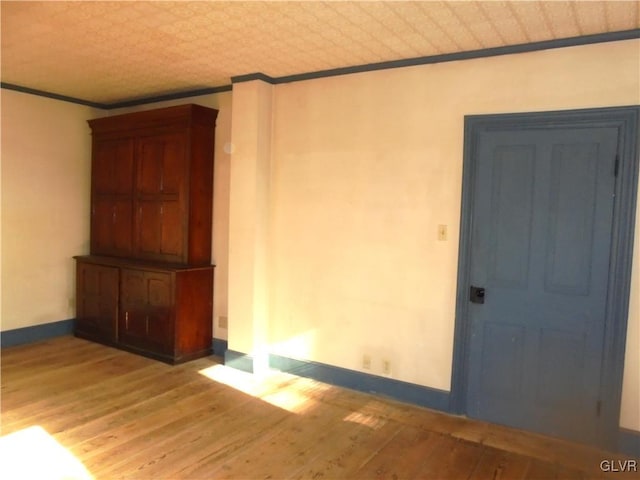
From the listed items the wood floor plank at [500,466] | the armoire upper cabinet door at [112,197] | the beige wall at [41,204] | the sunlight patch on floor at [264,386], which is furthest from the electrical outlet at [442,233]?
the beige wall at [41,204]

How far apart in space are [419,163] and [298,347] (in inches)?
73.3

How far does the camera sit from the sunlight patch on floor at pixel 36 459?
8.10ft

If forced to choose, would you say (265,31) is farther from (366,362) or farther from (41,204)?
(41,204)

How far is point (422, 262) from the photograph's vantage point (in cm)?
341

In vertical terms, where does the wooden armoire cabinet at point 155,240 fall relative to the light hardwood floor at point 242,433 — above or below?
above

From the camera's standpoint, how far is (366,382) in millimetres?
3686

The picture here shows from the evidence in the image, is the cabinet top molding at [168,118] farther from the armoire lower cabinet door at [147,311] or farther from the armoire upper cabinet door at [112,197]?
the armoire lower cabinet door at [147,311]

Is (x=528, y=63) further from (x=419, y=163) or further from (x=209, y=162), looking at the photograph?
(x=209, y=162)

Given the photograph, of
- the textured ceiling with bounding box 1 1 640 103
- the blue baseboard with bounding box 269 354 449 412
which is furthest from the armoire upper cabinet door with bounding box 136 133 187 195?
the blue baseboard with bounding box 269 354 449 412

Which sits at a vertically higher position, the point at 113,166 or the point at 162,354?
the point at 113,166

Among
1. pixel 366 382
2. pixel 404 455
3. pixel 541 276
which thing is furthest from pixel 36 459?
pixel 541 276

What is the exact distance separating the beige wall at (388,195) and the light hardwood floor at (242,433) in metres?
0.39

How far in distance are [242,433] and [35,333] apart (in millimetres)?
3087

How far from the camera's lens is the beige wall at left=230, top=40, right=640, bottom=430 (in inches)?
115
